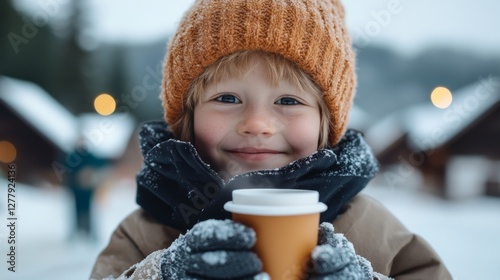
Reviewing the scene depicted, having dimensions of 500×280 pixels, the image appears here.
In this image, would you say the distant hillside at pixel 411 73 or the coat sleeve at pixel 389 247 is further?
the distant hillside at pixel 411 73

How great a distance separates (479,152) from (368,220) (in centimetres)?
1260

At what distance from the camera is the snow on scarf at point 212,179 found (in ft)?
4.99

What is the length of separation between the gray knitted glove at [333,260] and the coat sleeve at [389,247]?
1.30 feet

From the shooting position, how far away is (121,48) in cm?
2309

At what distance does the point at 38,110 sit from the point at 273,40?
1469 cm

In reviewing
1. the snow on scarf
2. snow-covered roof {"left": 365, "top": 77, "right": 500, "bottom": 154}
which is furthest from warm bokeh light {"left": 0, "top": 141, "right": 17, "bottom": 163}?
the snow on scarf

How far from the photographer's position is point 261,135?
1.58m

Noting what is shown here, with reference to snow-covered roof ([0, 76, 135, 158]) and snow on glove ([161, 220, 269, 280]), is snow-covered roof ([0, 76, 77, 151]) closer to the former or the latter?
snow-covered roof ([0, 76, 135, 158])

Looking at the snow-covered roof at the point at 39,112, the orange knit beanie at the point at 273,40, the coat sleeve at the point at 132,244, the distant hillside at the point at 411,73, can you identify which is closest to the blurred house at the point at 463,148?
the distant hillside at the point at 411,73

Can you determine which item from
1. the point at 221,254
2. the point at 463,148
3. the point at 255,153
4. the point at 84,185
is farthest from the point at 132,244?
the point at 463,148

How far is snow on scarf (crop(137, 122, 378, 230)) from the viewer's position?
4.99ft

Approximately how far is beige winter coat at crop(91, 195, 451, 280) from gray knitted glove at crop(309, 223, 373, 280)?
409mm

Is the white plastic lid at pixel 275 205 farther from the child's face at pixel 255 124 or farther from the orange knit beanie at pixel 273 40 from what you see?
the orange knit beanie at pixel 273 40

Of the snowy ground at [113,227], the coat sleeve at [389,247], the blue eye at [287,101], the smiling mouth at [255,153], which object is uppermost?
the blue eye at [287,101]
